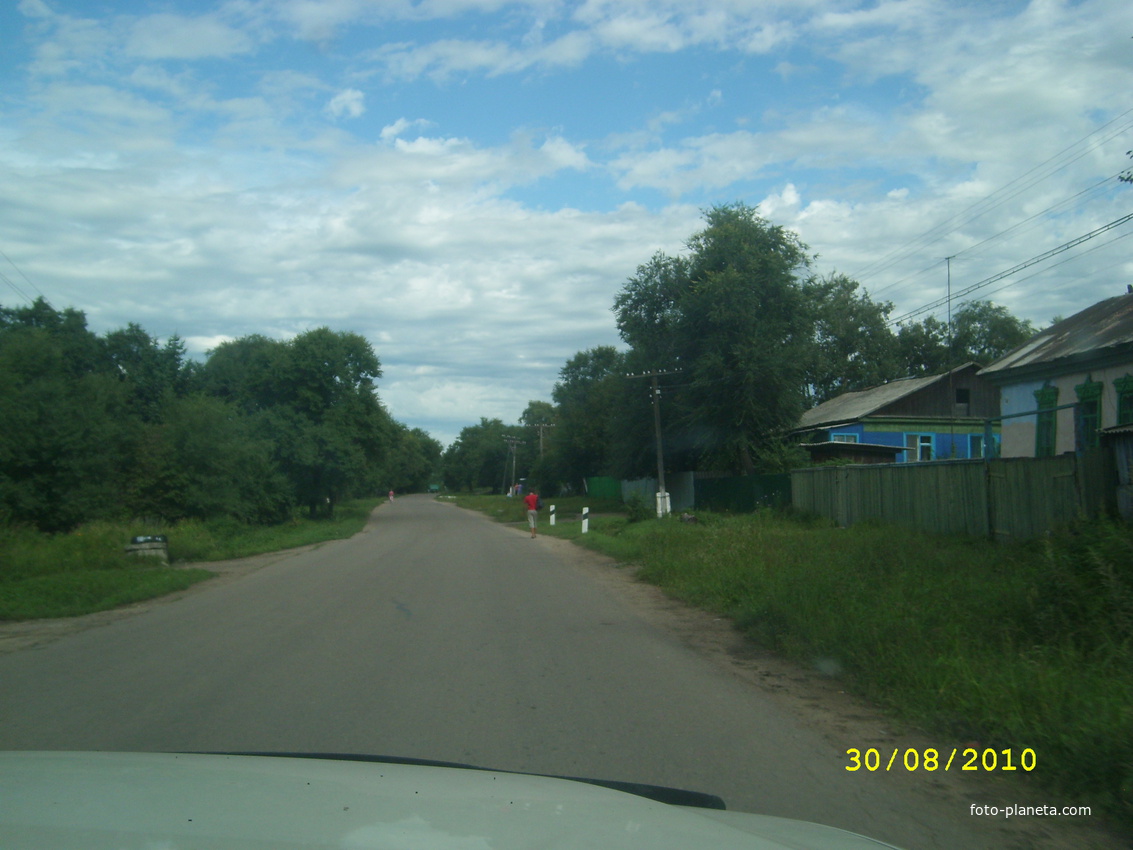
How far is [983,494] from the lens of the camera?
14.9 metres

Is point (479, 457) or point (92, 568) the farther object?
point (479, 457)

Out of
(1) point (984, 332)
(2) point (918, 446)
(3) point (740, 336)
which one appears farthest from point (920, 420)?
(1) point (984, 332)

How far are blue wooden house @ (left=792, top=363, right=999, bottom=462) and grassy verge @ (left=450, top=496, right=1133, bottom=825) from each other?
Answer: 2793cm

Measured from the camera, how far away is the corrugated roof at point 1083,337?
1880cm

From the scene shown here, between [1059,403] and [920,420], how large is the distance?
19.7 m

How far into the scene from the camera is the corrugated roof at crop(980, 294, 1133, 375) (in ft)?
61.7

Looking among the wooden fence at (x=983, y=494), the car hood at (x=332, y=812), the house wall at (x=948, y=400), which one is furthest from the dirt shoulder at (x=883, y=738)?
the house wall at (x=948, y=400)

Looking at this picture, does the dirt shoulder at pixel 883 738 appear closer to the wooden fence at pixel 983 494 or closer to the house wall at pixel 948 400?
the wooden fence at pixel 983 494

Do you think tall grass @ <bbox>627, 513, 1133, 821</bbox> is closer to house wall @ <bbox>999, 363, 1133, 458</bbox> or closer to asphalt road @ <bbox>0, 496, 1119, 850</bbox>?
asphalt road @ <bbox>0, 496, 1119, 850</bbox>

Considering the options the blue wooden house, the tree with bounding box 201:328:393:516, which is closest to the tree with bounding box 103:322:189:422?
the tree with bounding box 201:328:393:516

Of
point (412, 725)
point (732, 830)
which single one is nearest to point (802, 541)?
point (412, 725)

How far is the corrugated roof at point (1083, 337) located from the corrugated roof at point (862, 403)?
1486 centimetres

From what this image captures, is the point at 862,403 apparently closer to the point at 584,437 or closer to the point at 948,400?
the point at 948,400

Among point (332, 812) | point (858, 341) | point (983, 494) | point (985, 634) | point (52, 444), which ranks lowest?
point (985, 634)
